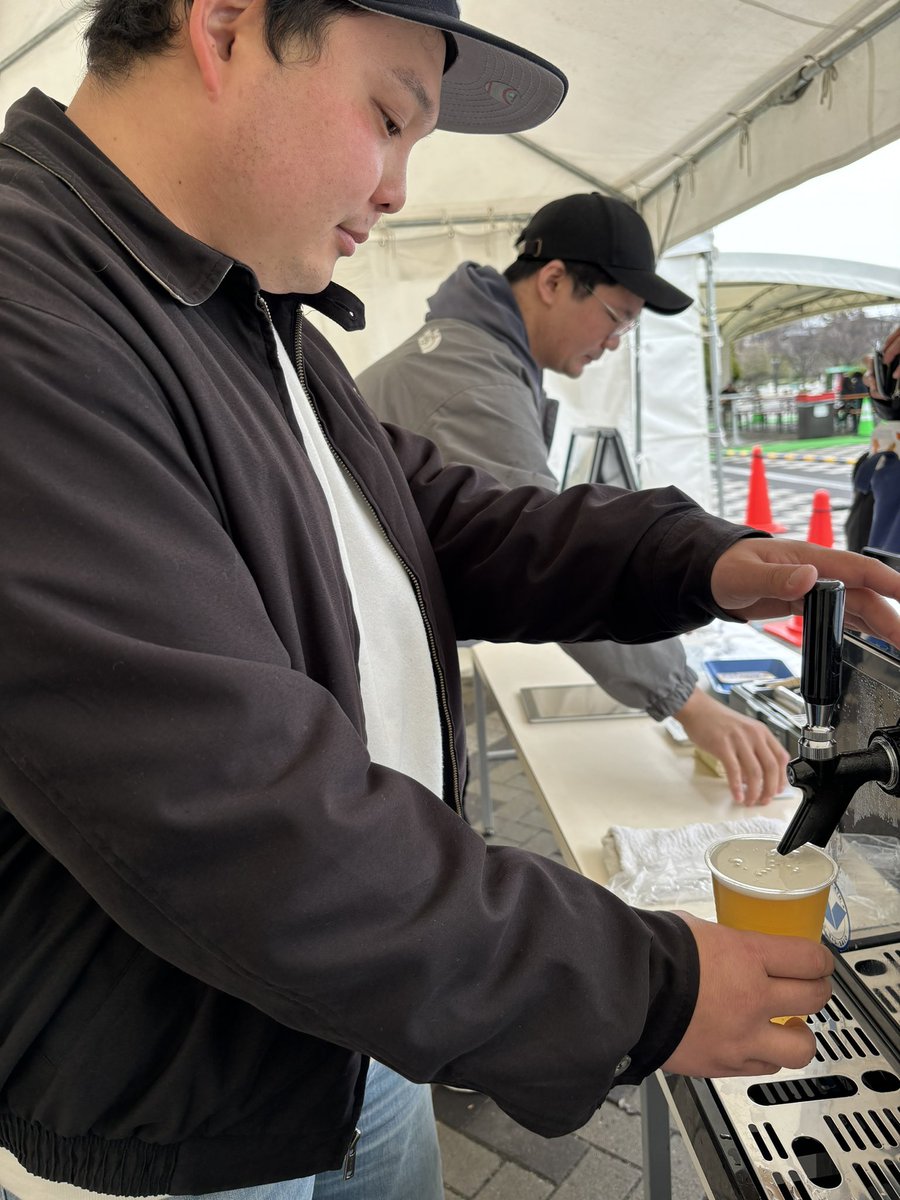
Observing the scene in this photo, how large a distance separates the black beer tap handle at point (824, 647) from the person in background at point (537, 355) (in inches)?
35.2

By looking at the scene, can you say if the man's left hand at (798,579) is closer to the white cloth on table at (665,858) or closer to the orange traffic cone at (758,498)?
the white cloth on table at (665,858)

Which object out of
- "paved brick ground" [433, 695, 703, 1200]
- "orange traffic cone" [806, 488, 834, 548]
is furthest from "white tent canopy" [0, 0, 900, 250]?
"paved brick ground" [433, 695, 703, 1200]

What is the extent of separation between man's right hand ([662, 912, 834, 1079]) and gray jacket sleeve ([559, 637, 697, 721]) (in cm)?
102

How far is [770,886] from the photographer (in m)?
0.84

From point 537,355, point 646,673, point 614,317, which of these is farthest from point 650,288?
point 646,673

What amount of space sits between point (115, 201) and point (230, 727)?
45cm

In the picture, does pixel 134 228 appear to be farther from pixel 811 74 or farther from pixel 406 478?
pixel 811 74

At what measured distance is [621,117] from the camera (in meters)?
3.51

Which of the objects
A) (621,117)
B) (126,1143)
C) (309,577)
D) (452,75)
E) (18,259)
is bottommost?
(126,1143)

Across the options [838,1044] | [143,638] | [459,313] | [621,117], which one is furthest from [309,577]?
[621,117]

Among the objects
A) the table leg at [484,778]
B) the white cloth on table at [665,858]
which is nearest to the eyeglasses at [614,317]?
the white cloth on table at [665,858]

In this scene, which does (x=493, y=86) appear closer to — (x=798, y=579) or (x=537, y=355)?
(x=798, y=579)

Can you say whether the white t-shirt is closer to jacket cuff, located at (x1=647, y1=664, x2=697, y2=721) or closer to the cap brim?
jacket cuff, located at (x1=647, y1=664, x2=697, y2=721)

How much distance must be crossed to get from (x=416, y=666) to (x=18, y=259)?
23.2 inches
